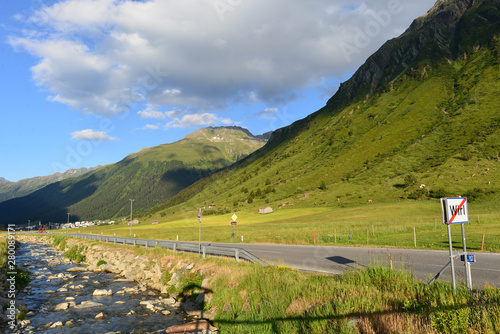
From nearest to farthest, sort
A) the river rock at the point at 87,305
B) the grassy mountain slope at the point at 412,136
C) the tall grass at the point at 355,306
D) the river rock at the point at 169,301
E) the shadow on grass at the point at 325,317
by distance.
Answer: the tall grass at the point at 355,306, the shadow on grass at the point at 325,317, the river rock at the point at 87,305, the river rock at the point at 169,301, the grassy mountain slope at the point at 412,136

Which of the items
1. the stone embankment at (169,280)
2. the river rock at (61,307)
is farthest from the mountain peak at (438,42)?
the river rock at (61,307)

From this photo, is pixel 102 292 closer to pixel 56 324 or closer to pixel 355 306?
pixel 56 324

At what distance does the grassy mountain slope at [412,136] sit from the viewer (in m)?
76.0

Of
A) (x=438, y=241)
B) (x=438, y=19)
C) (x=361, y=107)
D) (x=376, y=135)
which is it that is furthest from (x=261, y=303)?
(x=438, y=19)

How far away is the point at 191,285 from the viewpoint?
15695 millimetres

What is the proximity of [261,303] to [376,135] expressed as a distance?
13691 centimetres

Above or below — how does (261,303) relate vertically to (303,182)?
below

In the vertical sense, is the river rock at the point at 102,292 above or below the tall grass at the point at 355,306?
below

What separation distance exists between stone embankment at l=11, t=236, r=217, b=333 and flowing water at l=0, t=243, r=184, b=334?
0.41m

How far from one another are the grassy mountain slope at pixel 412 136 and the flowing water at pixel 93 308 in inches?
2445

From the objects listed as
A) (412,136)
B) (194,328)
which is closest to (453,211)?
(194,328)

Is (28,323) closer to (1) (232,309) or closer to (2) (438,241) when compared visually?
(1) (232,309)

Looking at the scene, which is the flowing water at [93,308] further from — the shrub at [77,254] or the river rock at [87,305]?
the shrub at [77,254]

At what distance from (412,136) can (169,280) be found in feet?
398
